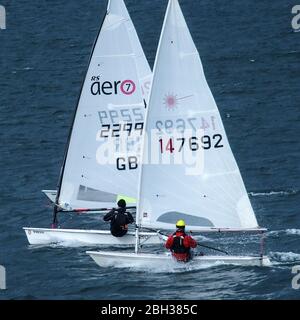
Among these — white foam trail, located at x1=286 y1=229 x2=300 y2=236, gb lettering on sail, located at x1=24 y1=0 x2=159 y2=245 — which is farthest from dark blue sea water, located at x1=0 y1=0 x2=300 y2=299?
gb lettering on sail, located at x1=24 y1=0 x2=159 y2=245

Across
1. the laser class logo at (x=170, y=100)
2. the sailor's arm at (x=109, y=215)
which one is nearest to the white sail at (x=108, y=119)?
the sailor's arm at (x=109, y=215)

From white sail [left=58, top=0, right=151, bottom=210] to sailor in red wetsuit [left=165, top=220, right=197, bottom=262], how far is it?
7231mm

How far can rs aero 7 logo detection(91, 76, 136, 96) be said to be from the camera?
5262 centimetres

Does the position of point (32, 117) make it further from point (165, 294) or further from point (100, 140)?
point (165, 294)

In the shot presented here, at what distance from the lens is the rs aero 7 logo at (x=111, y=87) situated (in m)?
52.6

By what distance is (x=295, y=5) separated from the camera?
103 metres

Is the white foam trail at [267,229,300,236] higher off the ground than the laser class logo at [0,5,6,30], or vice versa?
the laser class logo at [0,5,6,30]

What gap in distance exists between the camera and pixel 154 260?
47.9 meters

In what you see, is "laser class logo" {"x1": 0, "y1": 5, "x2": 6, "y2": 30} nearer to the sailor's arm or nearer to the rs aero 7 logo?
the rs aero 7 logo

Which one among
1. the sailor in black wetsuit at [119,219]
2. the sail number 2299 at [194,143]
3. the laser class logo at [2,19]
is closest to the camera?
the sail number 2299 at [194,143]

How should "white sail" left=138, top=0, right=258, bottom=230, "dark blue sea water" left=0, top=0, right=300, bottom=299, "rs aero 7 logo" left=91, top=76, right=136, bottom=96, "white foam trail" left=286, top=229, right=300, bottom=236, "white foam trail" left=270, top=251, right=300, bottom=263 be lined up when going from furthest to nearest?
"rs aero 7 logo" left=91, top=76, right=136, bottom=96, "white foam trail" left=286, top=229, right=300, bottom=236, "white foam trail" left=270, top=251, right=300, bottom=263, "dark blue sea water" left=0, top=0, right=300, bottom=299, "white sail" left=138, top=0, right=258, bottom=230

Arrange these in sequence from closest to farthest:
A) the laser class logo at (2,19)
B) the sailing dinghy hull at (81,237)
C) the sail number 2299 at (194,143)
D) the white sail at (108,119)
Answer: the sail number 2299 at (194,143), the white sail at (108,119), the sailing dinghy hull at (81,237), the laser class logo at (2,19)

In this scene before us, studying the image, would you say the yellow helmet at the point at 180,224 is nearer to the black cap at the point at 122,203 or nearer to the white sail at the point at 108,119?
the black cap at the point at 122,203

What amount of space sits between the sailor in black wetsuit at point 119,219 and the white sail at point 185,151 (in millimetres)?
3103
